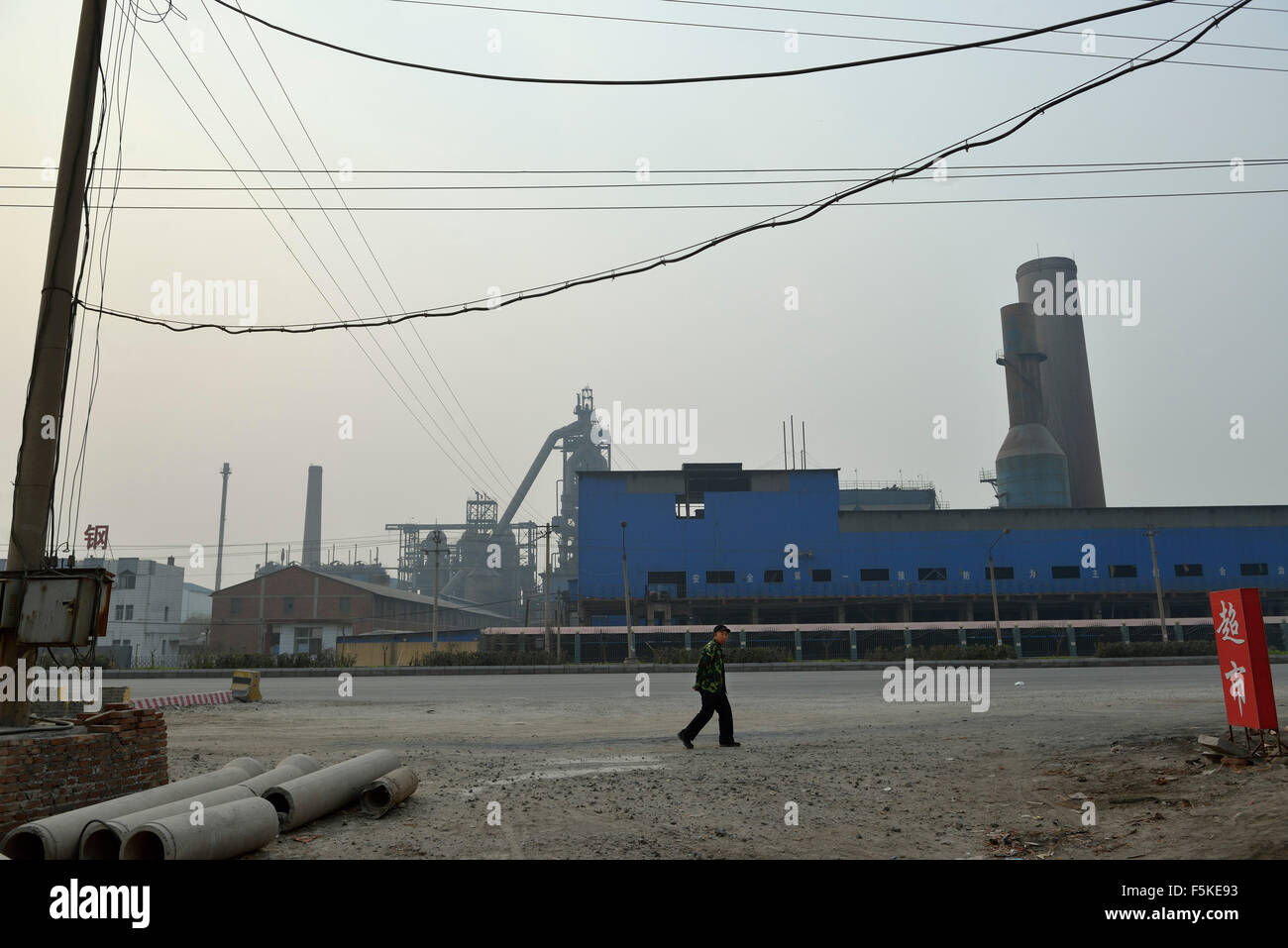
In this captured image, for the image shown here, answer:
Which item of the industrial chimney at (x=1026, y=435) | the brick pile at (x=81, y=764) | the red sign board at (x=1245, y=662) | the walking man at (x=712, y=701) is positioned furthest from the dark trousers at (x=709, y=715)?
the industrial chimney at (x=1026, y=435)

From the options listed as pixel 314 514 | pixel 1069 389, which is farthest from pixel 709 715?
pixel 314 514

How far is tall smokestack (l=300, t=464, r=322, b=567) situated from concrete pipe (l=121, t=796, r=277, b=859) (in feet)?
306

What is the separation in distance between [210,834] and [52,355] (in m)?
4.56

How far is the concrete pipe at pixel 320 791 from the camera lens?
6344mm

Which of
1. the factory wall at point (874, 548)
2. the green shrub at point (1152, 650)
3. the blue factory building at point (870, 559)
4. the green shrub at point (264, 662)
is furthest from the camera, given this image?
the factory wall at point (874, 548)

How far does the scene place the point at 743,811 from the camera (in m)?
7.05

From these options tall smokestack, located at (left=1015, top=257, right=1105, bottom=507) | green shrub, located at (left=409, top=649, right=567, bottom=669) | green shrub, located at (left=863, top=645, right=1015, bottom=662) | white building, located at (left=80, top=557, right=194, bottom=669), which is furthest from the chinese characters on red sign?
tall smokestack, located at (left=1015, top=257, right=1105, bottom=507)

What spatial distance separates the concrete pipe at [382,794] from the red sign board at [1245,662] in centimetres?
727

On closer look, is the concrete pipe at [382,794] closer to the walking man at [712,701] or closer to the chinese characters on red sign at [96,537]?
the walking man at [712,701]

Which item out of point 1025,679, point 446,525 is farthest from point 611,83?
point 446,525

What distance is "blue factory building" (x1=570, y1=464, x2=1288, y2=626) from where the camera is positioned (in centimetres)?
5447

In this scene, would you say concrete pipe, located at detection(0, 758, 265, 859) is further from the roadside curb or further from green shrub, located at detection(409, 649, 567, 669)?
green shrub, located at detection(409, 649, 567, 669)
